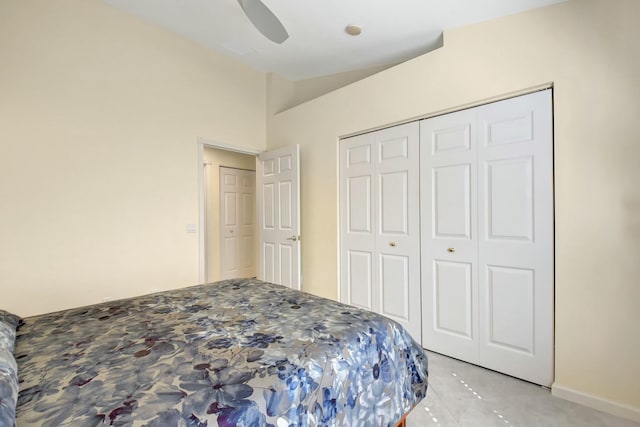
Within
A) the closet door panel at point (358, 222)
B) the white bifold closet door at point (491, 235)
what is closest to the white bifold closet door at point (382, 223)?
the closet door panel at point (358, 222)

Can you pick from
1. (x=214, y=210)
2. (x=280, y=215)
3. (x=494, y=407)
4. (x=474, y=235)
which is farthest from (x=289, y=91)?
(x=494, y=407)

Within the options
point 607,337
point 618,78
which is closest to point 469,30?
point 618,78

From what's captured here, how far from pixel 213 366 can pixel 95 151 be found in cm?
245

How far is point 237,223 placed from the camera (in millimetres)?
4926

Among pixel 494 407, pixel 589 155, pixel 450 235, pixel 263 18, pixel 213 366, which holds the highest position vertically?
pixel 263 18

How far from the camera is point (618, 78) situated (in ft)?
5.35

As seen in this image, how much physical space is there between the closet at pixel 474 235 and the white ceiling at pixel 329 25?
2.45 ft

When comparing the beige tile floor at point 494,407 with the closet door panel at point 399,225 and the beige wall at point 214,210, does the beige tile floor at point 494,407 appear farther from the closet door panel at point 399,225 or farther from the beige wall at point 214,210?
the beige wall at point 214,210

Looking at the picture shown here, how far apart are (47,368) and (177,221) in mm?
2211

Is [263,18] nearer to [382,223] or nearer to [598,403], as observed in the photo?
[382,223]

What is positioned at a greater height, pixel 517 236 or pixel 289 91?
pixel 289 91

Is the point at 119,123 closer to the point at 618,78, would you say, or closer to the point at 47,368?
the point at 47,368

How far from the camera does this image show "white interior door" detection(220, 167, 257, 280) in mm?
4711

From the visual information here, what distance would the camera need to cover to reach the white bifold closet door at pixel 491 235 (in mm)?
1900
